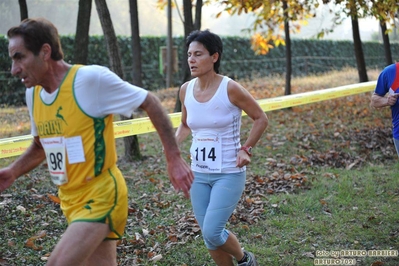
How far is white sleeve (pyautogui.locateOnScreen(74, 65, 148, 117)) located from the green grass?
2844 mm

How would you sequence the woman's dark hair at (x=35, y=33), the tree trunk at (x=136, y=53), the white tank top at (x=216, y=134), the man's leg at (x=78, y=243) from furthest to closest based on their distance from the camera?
the tree trunk at (x=136, y=53), the white tank top at (x=216, y=134), the woman's dark hair at (x=35, y=33), the man's leg at (x=78, y=243)

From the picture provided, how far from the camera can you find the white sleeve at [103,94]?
11.9ft

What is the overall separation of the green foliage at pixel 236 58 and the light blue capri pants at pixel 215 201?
15616mm

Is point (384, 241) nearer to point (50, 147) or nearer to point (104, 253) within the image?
point (104, 253)

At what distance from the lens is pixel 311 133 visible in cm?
1342

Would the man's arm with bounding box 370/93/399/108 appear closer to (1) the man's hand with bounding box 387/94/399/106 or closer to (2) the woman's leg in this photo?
(1) the man's hand with bounding box 387/94/399/106

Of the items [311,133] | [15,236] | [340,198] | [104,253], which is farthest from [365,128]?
[104,253]

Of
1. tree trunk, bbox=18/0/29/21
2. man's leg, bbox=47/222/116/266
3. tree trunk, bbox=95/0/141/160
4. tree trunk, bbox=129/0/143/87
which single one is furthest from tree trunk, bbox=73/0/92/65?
man's leg, bbox=47/222/116/266

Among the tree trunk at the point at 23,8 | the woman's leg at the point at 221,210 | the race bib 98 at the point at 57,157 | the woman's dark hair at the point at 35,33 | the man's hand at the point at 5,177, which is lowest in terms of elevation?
the woman's leg at the point at 221,210

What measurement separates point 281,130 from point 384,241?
7.40 meters

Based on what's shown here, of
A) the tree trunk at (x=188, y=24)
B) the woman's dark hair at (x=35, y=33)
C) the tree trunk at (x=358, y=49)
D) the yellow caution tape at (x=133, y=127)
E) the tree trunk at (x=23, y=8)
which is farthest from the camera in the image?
the tree trunk at (x=358, y=49)

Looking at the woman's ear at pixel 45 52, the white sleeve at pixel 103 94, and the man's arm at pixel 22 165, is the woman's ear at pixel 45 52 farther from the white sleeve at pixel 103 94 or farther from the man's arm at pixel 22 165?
the man's arm at pixel 22 165

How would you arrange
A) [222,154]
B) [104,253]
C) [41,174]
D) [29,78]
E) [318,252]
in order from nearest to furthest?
1. [29,78]
2. [104,253]
3. [222,154]
4. [318,252]
5. [41,174]

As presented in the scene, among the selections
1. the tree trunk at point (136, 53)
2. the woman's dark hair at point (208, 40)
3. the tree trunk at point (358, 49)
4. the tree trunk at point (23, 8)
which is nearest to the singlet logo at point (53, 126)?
the woman's dark hair at point (208, 40)
